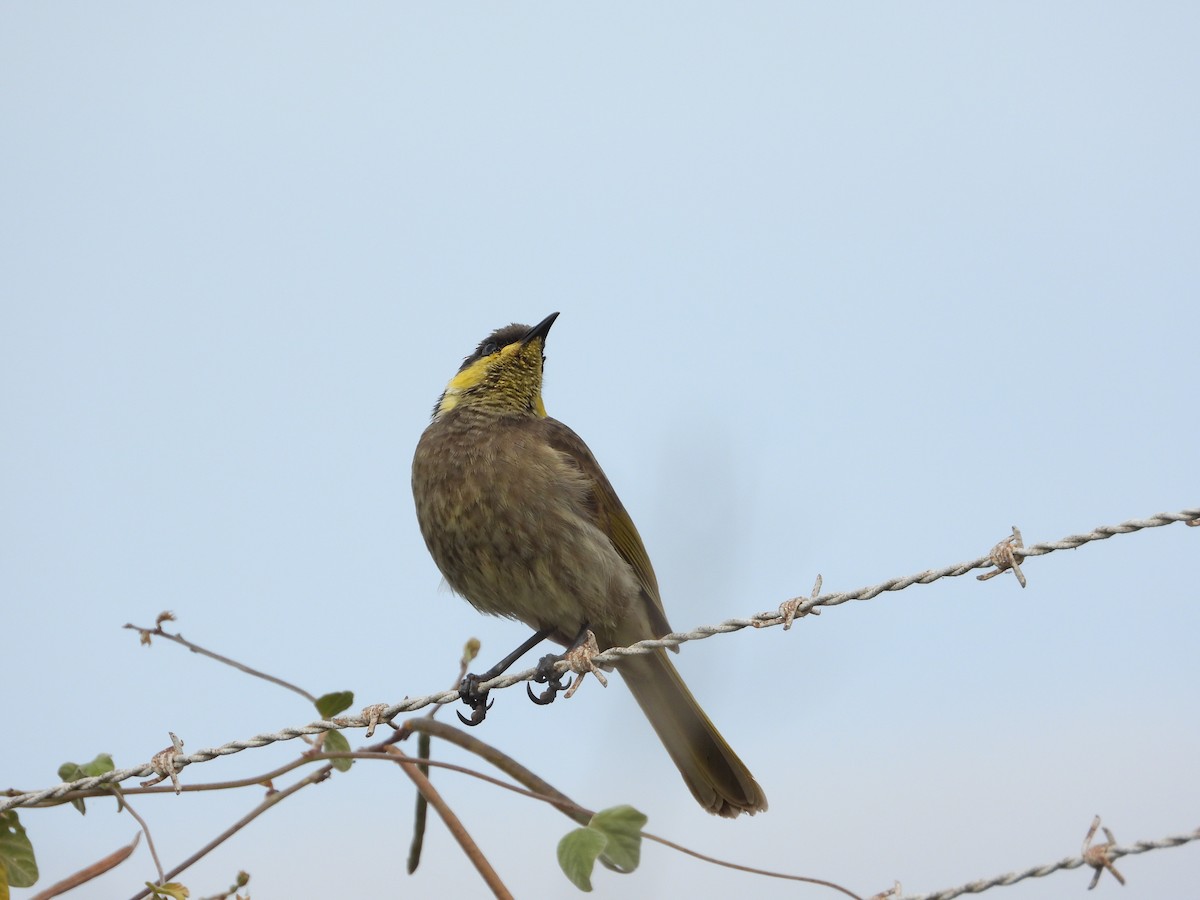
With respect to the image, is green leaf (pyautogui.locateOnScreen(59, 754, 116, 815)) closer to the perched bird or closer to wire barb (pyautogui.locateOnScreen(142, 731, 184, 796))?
wire barb (pyautogui.locateOnScreen(142, 731, 184, 796))

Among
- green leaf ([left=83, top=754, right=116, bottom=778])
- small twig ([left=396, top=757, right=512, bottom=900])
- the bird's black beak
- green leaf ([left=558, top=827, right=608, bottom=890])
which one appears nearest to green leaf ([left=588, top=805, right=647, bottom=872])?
green leaf ([left=558, top=827, right=608, bottom=890])

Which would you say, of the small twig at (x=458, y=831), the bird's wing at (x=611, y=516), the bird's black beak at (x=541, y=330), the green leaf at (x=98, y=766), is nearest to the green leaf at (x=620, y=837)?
the small twig at (x=458, y=831)

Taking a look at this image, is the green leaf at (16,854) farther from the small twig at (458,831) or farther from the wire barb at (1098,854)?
the wire barb at (1098,854)

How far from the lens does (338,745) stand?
3256 millimetres

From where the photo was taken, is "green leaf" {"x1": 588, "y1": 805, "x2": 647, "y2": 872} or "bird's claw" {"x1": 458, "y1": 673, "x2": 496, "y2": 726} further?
"bird's claw" {"x1": 458, "y1": 673, "x2": 496, "y2": 726}

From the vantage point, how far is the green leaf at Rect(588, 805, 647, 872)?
8.95 feet

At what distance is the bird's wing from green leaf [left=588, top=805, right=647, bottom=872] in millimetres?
2099

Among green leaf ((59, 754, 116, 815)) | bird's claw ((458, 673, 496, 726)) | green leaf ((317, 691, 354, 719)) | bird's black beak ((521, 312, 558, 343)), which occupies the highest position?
bird's black beak ((521, 312, 558, 343))

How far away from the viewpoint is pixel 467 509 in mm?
4574

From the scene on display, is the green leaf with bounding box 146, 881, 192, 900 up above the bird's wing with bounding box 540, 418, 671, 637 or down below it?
below

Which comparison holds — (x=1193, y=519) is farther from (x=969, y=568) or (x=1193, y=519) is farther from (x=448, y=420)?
(x=448, y=420)

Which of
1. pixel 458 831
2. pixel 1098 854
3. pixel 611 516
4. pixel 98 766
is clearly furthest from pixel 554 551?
pixel 1098 854

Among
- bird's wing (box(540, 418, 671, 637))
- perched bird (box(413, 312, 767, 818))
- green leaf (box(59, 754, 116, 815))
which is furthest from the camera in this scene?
bird's wing (box(540, 418, 671, 637))

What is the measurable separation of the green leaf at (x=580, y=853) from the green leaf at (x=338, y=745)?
0.76m
